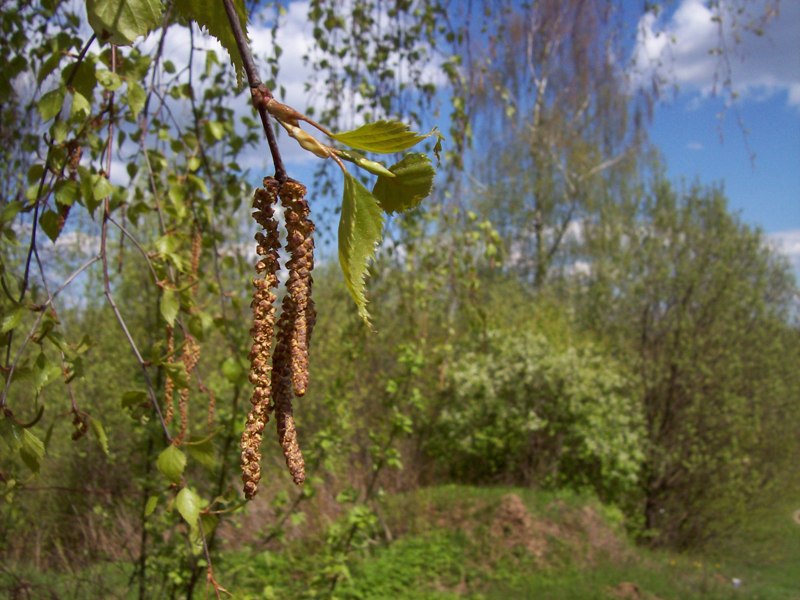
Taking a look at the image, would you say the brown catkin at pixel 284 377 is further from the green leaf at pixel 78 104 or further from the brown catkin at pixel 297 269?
the green leaf at pixel 78 104

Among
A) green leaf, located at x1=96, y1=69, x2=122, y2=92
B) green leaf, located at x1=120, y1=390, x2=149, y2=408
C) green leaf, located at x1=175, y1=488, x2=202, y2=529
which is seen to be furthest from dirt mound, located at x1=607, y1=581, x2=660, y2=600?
green leaf, located at x1=96, y1=69, x2=122, y2=92

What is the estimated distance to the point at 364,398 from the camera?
8.03 m

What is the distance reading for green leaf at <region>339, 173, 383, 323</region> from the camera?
504 mm

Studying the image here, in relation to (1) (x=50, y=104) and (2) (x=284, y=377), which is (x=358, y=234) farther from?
(1) (x=50, y=104)

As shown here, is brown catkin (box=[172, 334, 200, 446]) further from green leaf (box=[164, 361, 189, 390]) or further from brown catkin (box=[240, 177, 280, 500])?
brown catkin (box=[240, 177, 280, 500])

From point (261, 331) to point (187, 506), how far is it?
647 mm

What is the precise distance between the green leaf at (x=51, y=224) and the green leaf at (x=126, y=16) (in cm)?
69

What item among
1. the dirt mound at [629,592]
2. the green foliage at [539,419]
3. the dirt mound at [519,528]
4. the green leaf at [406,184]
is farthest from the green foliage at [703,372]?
the green leaf at [406,184]

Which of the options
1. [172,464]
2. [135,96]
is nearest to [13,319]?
[172,464]

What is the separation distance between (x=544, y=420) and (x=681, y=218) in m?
3.61

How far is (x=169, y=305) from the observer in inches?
53.7

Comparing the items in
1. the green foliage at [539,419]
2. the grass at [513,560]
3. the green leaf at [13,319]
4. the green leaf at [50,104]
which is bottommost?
the grass at [513,560]

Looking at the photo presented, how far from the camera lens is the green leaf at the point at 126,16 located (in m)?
0.65

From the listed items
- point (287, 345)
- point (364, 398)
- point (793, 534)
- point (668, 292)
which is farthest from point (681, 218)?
point (287, 345)
